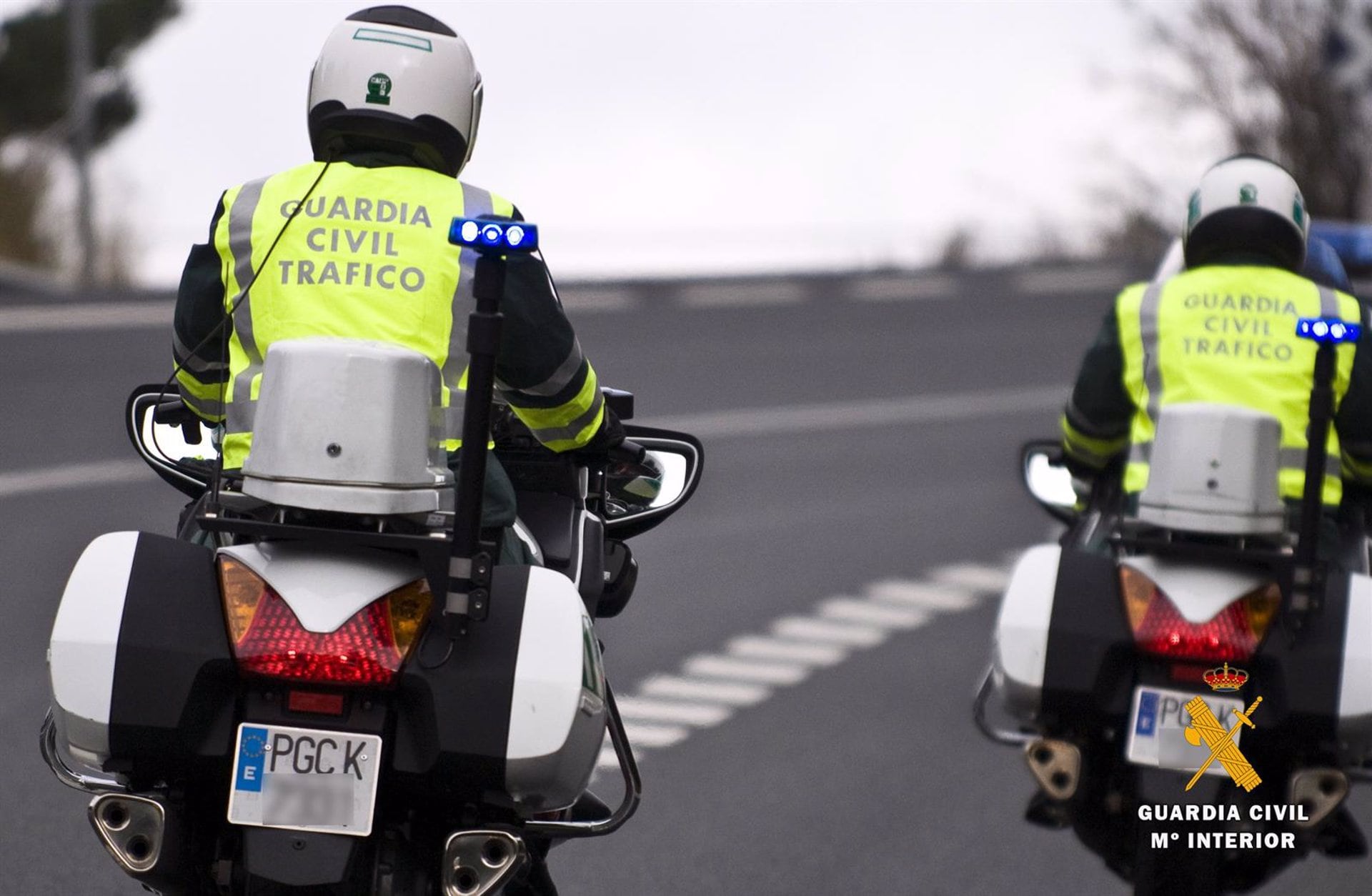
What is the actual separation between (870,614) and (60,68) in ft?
134

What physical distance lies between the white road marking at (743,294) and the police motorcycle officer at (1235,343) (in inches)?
736

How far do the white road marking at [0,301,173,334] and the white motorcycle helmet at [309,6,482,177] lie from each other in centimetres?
1518

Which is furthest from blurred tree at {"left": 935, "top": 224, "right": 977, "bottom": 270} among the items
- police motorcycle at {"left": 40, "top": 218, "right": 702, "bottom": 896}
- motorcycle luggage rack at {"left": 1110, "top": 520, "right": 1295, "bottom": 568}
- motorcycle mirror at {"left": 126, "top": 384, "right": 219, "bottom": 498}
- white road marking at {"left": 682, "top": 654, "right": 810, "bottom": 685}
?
police motorcycle at {"left": 40, "top": 218, "right": 702, "bottom": 896}

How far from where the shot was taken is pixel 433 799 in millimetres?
5102

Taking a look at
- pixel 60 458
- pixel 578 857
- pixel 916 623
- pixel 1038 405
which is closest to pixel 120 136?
pixel 1038 405

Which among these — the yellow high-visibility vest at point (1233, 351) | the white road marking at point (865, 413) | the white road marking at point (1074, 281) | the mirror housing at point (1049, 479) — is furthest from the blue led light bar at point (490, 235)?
the white road marking at point (1074, 281)

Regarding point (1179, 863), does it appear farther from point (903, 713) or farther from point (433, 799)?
point (903, 713)

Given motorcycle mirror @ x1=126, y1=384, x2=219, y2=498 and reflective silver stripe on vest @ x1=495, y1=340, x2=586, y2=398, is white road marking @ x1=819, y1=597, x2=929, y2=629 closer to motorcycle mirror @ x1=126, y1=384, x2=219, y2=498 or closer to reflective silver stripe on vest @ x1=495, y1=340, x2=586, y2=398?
motorcycle mirror @ x1=126, y1=384, x2=219, y2=498

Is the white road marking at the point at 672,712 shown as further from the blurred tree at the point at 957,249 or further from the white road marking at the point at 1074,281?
the blurred tree at the point at 957,249

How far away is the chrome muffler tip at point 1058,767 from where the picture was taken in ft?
21.9

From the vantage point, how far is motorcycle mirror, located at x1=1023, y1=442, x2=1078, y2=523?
778 cm

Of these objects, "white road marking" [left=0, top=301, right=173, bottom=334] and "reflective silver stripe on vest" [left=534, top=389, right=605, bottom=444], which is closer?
"reflective silver stripe on vest" [left=534, top=389, right=605, bottom=444]

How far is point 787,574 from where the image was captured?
13.9 meters

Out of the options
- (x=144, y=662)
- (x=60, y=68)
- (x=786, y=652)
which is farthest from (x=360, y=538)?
(x=60, y=68)
